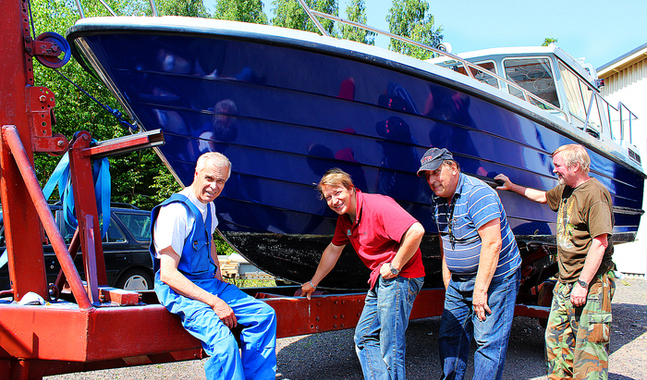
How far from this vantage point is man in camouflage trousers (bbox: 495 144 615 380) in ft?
7.89

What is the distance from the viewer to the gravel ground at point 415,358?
3213 millimetres

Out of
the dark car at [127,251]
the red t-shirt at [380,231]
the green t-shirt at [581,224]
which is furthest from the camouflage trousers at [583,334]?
the dark car at [127,251]

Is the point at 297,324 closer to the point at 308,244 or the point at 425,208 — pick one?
the point at 308,244

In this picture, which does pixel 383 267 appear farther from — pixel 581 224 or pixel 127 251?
pixel 127 251

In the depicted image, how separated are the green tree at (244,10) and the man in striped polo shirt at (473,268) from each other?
1813 cm

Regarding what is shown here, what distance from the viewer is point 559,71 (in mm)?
4430

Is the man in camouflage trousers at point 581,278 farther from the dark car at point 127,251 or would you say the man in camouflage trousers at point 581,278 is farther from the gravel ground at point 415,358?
the dark car at point 127,251

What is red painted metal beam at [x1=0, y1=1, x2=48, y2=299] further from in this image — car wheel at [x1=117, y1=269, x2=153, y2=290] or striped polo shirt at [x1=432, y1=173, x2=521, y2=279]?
car wheel at [x1=117, y1=269, x2=153, y2=290]

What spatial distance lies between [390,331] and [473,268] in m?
0.60

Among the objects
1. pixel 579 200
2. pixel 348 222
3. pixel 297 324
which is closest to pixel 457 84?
pixel 579 200

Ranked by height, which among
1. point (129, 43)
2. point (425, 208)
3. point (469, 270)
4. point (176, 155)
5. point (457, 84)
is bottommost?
point (469, 270)

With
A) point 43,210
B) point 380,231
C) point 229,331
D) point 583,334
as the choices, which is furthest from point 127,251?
point 583,334

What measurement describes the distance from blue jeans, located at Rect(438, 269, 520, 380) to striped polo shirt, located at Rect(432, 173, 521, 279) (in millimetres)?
74

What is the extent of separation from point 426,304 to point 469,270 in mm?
828
